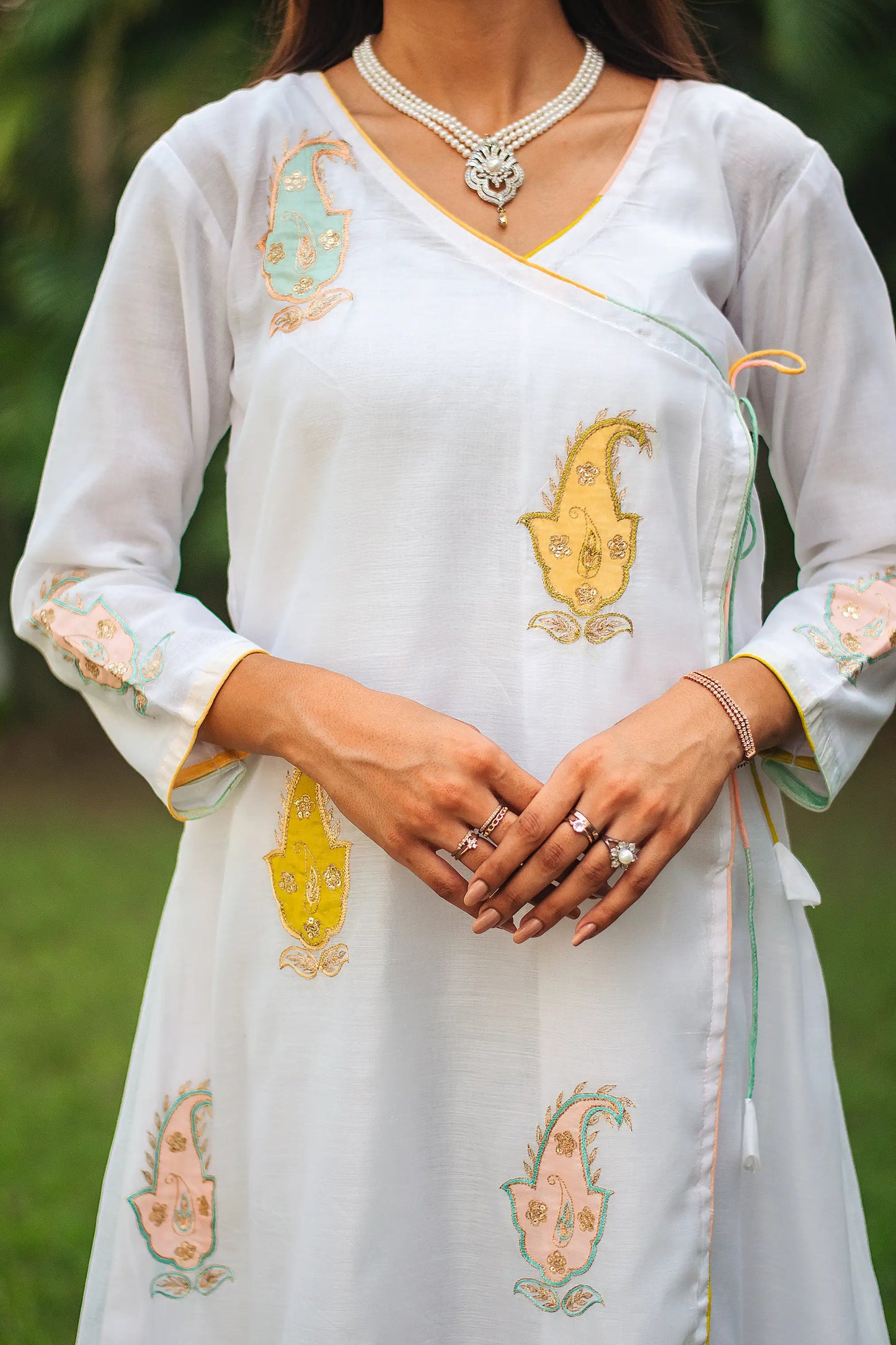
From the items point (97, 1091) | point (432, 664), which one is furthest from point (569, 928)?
point (97, 1091)

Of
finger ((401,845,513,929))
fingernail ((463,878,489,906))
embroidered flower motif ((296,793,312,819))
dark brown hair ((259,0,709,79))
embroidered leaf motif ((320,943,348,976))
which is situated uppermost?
dark brown hair ((259,0,709,79))

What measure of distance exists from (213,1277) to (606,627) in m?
0.71

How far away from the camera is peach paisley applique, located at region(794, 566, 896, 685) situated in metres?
1.24

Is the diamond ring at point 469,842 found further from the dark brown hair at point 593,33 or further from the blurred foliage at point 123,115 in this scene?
the blurred foliage at point 123,115

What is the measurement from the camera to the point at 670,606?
1201 millimetres

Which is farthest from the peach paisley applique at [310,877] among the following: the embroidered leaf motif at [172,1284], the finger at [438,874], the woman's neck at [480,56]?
the woman's neck at [480,56]

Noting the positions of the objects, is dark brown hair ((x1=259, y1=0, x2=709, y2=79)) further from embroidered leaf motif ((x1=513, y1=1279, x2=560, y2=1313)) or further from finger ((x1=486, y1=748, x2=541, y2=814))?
embroidered leaf motif ((x1=513, y1=1279, x2=560, y2=1313))

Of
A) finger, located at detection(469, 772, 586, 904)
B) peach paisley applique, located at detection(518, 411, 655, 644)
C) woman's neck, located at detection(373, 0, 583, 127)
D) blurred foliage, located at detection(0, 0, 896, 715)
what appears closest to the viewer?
finger, located at detection(469, 772, 586, 904)

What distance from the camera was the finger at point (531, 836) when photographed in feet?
3.51

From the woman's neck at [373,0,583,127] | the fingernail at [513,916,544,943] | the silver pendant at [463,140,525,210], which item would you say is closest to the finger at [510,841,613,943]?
the fingernail at [513,916,544,943]

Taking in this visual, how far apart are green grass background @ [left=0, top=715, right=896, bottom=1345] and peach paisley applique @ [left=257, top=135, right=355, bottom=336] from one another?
1.95 m

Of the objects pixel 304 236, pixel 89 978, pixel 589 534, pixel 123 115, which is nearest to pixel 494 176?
pixel 304 236

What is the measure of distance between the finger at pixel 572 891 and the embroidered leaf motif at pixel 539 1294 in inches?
12.1

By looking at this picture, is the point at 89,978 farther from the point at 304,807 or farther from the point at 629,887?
the point at 629,887
